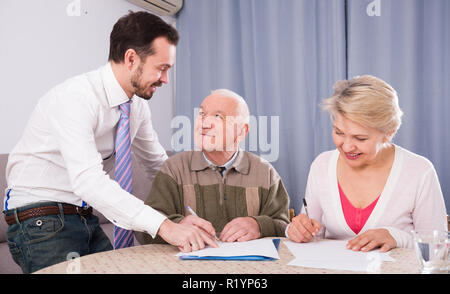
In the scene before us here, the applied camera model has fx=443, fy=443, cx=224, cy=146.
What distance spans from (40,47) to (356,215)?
1.75 meters

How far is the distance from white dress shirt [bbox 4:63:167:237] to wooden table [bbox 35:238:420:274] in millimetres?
131

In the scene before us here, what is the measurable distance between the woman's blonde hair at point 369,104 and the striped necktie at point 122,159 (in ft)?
2.24

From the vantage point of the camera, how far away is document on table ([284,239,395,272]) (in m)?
0.97

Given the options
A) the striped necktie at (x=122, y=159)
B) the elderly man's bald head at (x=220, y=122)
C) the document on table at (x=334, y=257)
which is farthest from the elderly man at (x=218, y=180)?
the document on table at (x=334, y=257)

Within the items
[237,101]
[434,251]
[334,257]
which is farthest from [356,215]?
[237,101]

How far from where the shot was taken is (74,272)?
924mm

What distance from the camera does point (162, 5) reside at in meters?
2.97

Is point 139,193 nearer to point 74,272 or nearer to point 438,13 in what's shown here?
point 74,272

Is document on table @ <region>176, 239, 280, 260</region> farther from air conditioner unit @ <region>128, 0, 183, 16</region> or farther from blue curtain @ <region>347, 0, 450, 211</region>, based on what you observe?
air conditioner unit @ <region>128, 0, 183, 16</region>

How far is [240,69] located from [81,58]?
113 centimetres

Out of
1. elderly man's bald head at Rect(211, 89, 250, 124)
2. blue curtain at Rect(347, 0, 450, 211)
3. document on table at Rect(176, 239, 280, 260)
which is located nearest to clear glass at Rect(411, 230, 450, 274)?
document on table at Rect(176, 239, 280, 260)

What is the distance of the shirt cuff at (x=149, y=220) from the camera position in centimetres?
116

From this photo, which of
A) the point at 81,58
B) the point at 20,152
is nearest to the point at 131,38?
the point at 20,152
